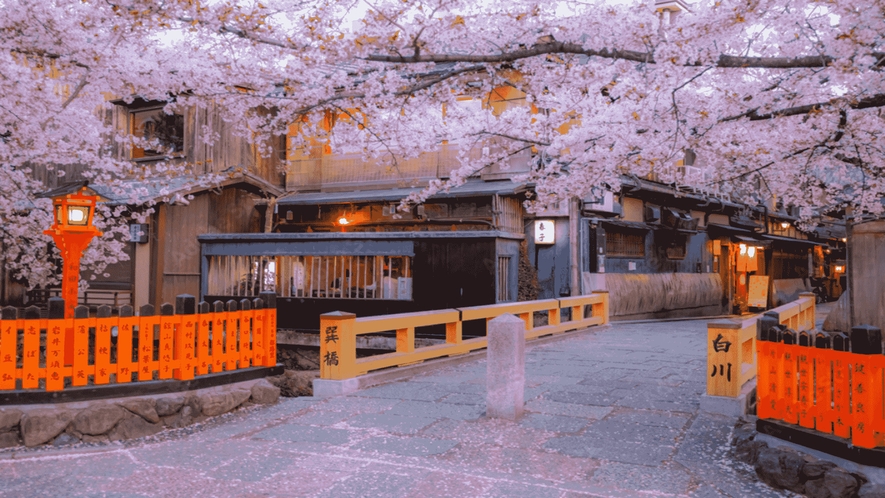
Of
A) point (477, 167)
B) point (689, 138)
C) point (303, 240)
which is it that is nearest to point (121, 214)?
point (303, 240)

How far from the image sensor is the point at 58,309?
764 centimetres

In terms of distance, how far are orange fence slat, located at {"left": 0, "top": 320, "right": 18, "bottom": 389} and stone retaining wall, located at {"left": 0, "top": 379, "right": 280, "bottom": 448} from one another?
1.03 feet

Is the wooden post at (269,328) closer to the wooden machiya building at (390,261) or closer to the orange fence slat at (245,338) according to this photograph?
the orange fence slat at (245,338)

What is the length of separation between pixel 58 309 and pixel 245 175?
13575mm

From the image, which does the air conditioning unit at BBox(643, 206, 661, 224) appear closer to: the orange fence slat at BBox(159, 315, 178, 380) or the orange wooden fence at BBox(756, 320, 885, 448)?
the orange wooden fence at BBox(756, 320, 885, 448)

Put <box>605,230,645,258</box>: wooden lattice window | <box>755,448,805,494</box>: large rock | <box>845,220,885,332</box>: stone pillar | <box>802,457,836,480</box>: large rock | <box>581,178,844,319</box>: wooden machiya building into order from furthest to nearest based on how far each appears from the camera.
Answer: <box>605,230,645,258</box>: wooden lattice window < <box>581,178,844,319</box>: wooden machiya building < <box>845,220,885,332</box>: stone pillar < <box>755,448,805,494</box>: large rock < <box>802,457,836,480</box>: large rock

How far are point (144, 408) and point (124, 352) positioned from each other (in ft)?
2.47

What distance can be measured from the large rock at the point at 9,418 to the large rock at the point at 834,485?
27.3ft

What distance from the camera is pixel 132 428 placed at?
7.63 m

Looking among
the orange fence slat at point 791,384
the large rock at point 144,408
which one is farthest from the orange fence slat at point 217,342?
the orange fence slat at point 791,384

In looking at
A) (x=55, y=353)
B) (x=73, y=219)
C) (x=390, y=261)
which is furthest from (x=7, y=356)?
(x=390, y=261)

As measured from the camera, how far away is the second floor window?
21.8 meters

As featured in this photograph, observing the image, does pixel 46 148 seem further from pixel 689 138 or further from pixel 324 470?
pixel 689 138

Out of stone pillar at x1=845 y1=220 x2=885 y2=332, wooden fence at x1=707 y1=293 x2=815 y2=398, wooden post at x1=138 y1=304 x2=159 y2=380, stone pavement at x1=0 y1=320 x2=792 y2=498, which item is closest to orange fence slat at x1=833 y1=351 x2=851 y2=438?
stone pavement at x1=0 y1=320 x2=792 y2=498
